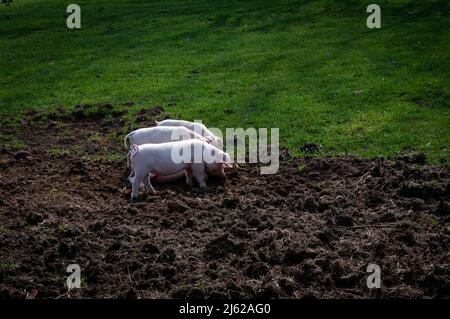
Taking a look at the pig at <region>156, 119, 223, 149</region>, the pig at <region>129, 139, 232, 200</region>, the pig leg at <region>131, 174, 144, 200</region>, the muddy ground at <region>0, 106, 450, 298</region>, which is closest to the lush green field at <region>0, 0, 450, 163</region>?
the pig at <region>156, 119, 223, 149</region>

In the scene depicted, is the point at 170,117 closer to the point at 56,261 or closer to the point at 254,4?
the point at 56,261

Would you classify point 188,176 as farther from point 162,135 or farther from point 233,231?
point 233,231

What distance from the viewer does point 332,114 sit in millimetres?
13906

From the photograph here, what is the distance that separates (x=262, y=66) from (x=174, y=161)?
8.49 metres


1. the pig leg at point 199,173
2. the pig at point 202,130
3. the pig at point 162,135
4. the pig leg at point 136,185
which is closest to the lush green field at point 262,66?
the pig at point 202,130

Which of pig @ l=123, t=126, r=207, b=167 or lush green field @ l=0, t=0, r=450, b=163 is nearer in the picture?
pig @ l=123, t=126, r=207, b=167

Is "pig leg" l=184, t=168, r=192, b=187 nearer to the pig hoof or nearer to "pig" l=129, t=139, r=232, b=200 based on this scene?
"pig" l=129, t=139, r=232, b=200

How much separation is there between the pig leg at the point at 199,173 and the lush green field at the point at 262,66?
2437 mm

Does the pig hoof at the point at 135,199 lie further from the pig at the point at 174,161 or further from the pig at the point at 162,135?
the pig at the point at 162,135

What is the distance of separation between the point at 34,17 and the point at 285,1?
1069 cm

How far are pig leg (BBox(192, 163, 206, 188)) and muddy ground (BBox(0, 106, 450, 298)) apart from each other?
146mm

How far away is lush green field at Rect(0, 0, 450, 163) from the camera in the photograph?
44.2 ft

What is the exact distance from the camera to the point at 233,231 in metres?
8.63
